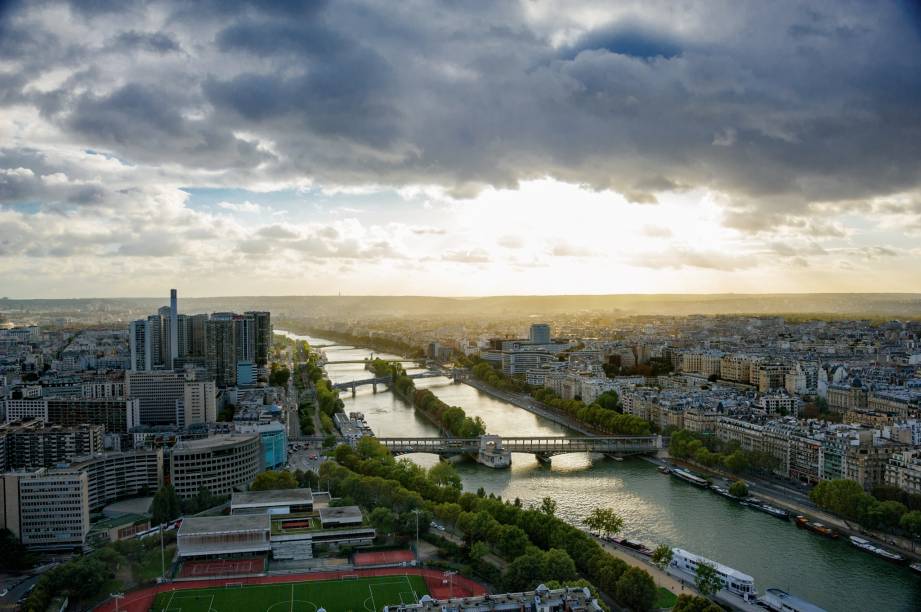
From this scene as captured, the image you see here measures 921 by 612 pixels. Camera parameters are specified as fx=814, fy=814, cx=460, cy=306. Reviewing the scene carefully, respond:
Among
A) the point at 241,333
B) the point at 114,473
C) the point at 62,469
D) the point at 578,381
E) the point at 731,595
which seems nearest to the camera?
the point at 731,595

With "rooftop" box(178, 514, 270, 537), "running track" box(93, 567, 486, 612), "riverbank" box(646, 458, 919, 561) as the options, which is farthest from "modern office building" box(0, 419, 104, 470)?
"riverbank" box(646, 458, 919, 561)

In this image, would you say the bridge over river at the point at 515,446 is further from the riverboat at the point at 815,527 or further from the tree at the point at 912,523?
the tree at the point at 912,523

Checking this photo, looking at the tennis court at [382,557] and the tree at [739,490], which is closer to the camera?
the tennis court at [382,557]

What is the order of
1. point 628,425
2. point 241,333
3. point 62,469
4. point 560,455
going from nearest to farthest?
point 62,469, point 560,455, point 628,425, point 241,333

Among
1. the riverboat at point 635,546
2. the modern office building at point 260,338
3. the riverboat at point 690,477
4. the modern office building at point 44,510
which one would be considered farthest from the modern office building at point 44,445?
the modern office building at point 260,338

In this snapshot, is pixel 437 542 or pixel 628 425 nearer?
pixel 437 542

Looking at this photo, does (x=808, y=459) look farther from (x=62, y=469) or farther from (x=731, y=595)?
(x=62, y=469)

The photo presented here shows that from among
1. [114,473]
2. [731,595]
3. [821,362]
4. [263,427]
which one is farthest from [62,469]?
[821,362]
